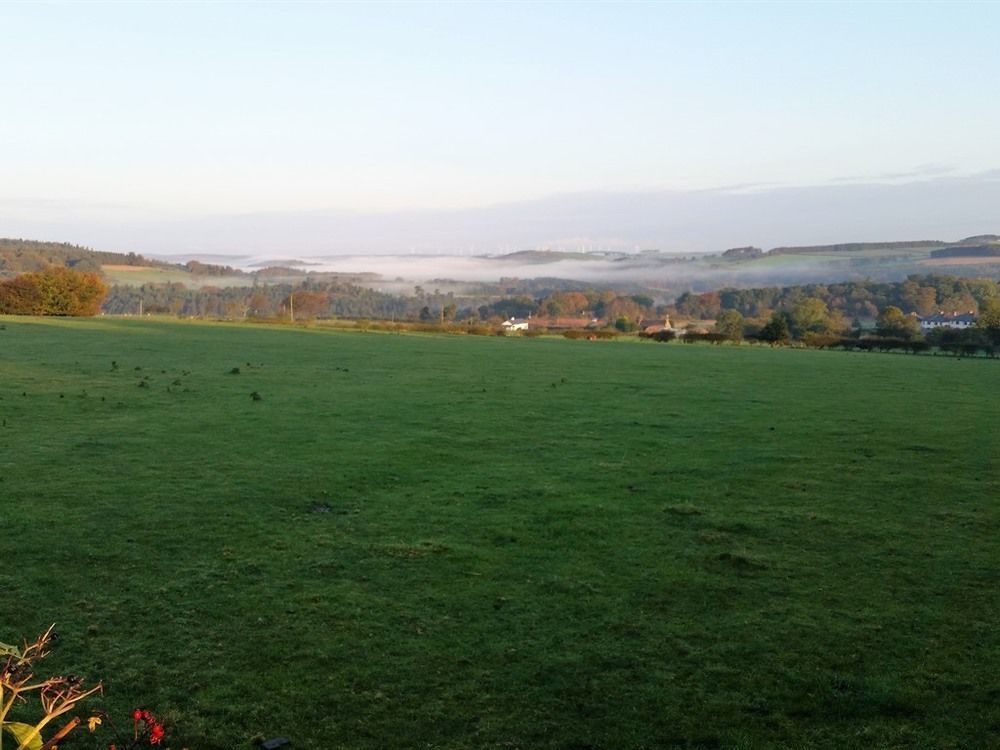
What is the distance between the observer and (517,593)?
18.8ft

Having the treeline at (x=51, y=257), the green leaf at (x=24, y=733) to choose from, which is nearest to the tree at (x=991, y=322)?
the green leaf at (x=24, y=733)

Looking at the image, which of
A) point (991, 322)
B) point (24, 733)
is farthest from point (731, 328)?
point (24, 733)

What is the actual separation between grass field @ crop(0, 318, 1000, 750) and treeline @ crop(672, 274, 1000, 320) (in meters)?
84.5

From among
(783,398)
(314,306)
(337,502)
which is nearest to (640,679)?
(337,502)

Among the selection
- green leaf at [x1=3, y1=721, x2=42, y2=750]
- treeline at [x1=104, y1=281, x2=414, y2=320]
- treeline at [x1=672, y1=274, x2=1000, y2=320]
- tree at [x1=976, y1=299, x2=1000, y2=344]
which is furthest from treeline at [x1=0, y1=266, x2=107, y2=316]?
green leaf at [x1=3, y1=721, x2=42, y2=750]

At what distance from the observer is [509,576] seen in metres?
6.06

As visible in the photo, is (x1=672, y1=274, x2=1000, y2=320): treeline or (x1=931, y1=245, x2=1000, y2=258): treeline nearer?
(x1=672, y1=274, x2=1000, y2=320): treeline

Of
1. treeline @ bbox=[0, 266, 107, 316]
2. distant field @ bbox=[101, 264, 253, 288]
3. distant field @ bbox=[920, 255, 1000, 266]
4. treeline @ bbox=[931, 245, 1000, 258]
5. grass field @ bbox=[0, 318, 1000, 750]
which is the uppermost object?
treeline @ bbox=[931, 245, 1000, 258]

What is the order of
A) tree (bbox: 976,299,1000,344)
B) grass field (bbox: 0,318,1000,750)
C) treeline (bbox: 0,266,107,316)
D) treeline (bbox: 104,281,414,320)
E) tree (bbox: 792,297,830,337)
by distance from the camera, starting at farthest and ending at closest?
treeline (bbox: 104,281,414,320)
tree (bbox: 792,297,830,337)
treeline (bbox: 0,266,107,316)
tree (bbox: 976,299,1000,344)
grass field (bbox: 0,318,1000,750)

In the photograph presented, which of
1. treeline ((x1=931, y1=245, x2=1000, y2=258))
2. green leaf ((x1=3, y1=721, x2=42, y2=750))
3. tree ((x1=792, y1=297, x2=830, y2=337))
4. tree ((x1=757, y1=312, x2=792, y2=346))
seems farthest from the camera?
treeline ((x1=931, y1=245, x2=1000, y2=258))

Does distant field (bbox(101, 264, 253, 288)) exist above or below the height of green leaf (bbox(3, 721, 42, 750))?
above

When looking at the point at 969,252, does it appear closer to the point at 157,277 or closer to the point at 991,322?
the point at 991,322

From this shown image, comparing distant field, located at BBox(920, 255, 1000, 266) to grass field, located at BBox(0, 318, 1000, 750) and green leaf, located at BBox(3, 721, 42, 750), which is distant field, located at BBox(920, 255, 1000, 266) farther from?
green leaf, located at BBox(3, 721, 42, 750)

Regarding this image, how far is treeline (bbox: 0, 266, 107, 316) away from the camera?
62.5 meters
